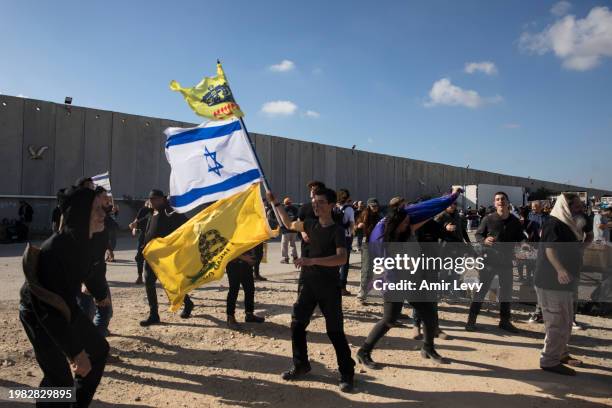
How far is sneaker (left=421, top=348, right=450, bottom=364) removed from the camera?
5191mm

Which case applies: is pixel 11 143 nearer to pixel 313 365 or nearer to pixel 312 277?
pixel 313 365

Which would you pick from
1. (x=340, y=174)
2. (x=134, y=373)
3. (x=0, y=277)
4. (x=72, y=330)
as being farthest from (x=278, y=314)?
(x=340, y=174)

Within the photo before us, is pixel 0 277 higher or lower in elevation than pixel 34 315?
lower

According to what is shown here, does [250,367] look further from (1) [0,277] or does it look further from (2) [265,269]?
(1) [0,277]

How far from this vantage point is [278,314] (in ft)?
23.7

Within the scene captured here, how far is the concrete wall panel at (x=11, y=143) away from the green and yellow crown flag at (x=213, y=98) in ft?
68.1

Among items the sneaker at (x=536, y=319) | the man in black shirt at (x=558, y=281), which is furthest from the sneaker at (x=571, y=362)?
the sneaker at (x=536, y=319)

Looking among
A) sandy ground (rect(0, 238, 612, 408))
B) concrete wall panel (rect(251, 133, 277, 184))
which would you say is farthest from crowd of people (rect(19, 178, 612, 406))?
concrete wall panel (rect(251, 133, 277, 184))

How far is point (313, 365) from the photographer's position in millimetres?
5039

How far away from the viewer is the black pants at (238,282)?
21.3 ft

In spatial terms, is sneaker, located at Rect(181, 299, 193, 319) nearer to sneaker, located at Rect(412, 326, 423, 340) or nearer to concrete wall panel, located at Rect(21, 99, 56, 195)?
sneaker, located at Rect(412, 326, 423, 340)

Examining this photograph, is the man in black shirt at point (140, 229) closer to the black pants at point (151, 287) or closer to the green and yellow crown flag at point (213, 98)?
the black pants at point (151, 287)

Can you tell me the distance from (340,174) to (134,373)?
3435 centimetres

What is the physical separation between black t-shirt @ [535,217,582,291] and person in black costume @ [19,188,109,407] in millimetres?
4575
